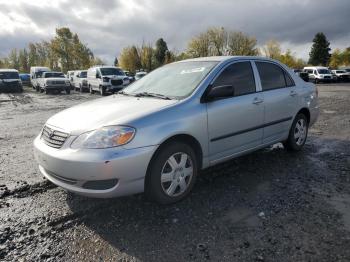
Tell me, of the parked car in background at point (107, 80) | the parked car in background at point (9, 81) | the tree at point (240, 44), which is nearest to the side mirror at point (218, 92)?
the parked car in background at point (107, 80)

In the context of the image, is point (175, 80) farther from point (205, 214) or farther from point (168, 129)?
point (205, 214)

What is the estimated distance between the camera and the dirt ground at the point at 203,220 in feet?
8.74

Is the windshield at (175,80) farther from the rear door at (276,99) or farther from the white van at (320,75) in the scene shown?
the white van at (320,75)

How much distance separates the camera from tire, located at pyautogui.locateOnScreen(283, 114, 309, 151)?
528 centimetres

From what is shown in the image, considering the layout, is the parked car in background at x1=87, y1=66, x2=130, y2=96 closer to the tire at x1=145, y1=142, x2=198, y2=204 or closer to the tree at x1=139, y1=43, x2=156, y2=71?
the tire at x1=145, y1=142, x2=198, y2=204

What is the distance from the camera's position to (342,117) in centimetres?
930

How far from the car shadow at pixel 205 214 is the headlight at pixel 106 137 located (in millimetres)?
816

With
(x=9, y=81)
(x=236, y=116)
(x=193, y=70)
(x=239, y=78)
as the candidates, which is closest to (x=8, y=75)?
(x=9, y=81)

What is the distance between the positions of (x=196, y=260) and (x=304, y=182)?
2259 mm

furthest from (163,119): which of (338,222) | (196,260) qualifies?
(338,222)

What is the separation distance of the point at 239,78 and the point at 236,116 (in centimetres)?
62

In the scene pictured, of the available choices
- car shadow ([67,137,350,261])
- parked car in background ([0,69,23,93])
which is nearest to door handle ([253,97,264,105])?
car shadow ([67,137,350,261])

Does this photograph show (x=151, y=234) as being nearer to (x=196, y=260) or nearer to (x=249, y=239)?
(x=196, y=260)

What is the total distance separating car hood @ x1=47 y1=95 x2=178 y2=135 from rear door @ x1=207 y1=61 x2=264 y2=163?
641 mm
